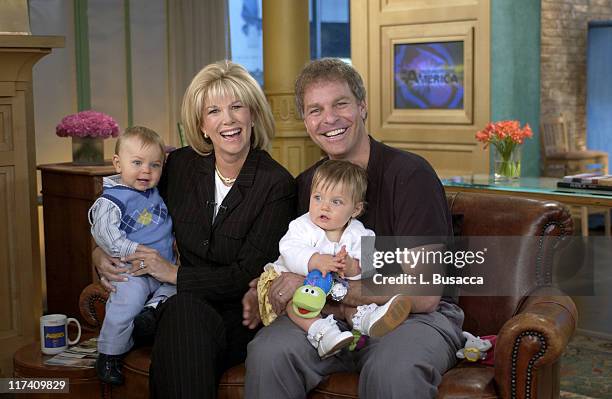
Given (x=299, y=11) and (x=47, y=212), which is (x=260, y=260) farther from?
(x=299, y=11)

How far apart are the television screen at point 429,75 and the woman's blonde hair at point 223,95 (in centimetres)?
389

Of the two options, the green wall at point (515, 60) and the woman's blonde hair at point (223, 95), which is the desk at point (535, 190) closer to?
the green wall at point (515, 60)

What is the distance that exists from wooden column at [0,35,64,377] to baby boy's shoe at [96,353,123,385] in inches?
59.5

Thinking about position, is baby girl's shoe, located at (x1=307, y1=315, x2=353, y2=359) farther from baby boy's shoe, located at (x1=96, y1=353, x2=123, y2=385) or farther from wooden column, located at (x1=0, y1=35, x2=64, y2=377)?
wooden column, located at (x1=0, y1=35, x2=64, y2=377)

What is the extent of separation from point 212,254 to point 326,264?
0.54 meters

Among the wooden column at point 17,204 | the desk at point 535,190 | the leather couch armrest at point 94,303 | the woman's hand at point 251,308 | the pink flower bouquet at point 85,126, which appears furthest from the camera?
the pink flower bouquet at point 85,126

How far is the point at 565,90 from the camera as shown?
9.59 metres

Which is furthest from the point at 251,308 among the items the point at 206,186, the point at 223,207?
the point at 206,186

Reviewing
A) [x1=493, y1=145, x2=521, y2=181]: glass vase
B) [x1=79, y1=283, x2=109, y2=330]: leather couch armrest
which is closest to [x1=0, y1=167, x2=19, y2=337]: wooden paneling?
[x1=79, y1=283, x2=109, y2=330]: leather couch armrest

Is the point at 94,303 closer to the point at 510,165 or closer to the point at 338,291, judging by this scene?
the point at 338,291

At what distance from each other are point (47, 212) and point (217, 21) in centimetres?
400

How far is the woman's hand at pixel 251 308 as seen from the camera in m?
2.90

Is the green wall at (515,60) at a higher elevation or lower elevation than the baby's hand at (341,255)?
higher

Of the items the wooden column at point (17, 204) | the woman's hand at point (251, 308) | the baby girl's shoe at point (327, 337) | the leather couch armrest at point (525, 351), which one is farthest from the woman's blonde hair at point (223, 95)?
the wooden column at point (17, 204)
